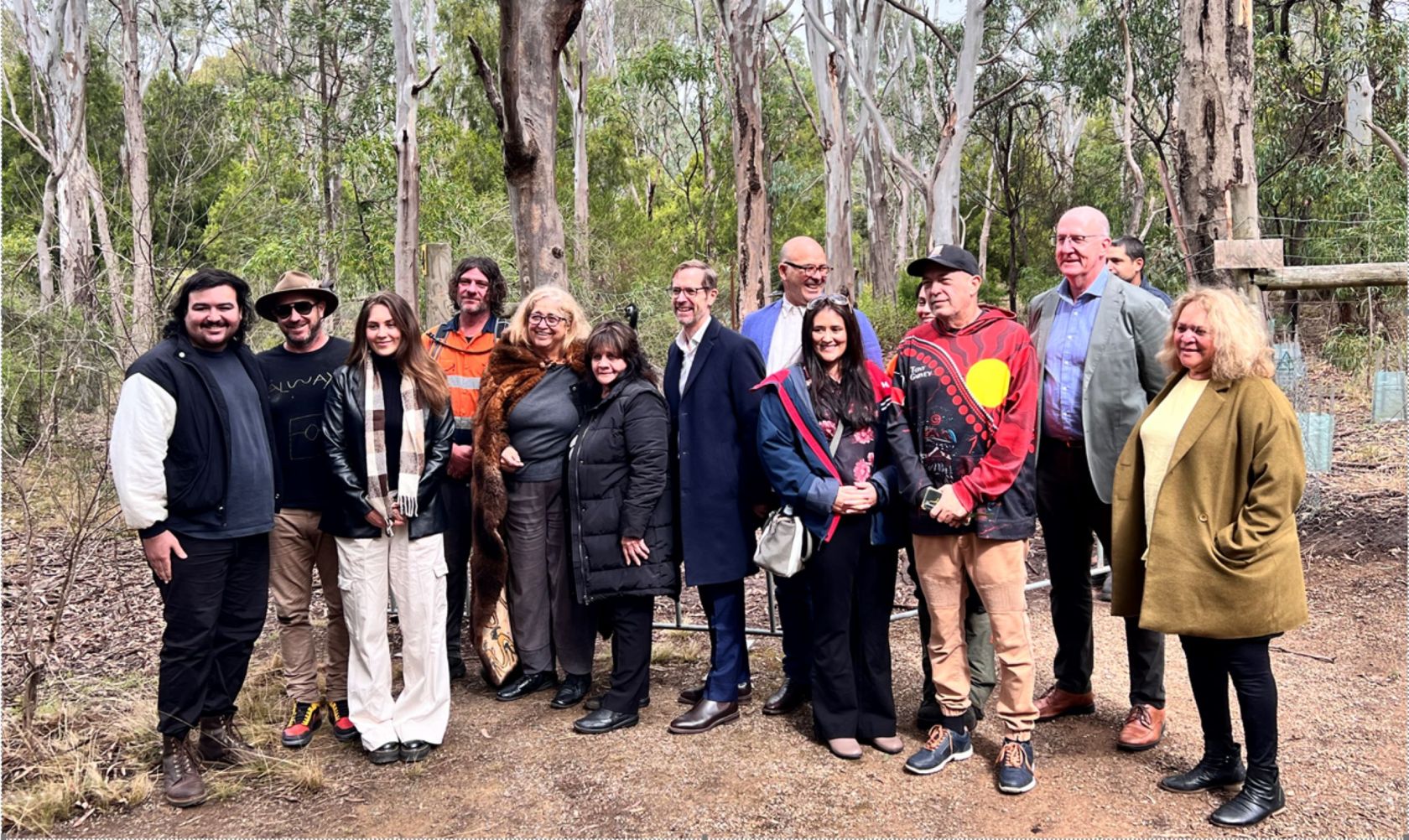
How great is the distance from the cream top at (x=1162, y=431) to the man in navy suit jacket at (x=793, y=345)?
42.3 inches

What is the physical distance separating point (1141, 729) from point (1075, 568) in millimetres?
645

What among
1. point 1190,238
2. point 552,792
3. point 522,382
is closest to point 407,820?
point 552,792

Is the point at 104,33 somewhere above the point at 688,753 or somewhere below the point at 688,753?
above

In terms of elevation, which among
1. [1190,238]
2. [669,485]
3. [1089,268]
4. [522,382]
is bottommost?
[669,485]

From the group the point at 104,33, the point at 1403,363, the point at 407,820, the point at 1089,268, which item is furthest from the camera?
the point at 104,33

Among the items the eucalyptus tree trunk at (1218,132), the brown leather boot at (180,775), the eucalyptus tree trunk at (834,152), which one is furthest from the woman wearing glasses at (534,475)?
the eucalyptus tree trunk at (834,152)

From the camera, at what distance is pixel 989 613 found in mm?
3814

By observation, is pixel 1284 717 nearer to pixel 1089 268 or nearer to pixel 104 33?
pixel 1089 268

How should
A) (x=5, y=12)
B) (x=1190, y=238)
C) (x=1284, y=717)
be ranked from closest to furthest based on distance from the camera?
1. (x=1284, y=717)
2. (x=1190, y=238)
3. (x=5, y=12)

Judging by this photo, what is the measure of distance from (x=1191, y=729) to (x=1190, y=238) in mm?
3778

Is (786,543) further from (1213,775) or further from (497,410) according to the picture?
(1213,775)

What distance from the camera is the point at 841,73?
20656 millimetres

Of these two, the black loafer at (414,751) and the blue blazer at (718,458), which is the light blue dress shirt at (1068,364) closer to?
the blue blazer at (718,458)

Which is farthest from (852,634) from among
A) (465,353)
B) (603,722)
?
(465,353)
